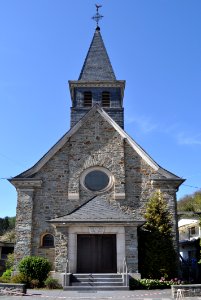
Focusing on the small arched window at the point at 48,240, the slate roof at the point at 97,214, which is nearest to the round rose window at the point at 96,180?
Result: the slate roof at the point at 97,214

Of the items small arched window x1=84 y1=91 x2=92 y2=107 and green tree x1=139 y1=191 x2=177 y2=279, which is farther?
small arched window x1=84 y1=91 x2=92 y2=107

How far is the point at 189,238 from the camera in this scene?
1296 inches

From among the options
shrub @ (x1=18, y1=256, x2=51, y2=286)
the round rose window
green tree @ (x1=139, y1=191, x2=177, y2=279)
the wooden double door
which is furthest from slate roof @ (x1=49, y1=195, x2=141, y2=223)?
shrub @ (x1=18, y1=256, x2=51, y2=286)

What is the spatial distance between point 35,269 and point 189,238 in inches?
751

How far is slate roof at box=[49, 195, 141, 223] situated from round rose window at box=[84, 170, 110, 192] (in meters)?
0.74

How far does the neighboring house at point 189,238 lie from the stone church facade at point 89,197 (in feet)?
25.2

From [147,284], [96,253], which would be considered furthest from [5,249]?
[147,284]

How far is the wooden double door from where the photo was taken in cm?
1944

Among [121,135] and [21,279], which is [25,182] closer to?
[21,279]

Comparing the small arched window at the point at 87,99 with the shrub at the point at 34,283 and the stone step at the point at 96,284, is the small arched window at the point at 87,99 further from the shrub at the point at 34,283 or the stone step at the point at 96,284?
the shrub at the point at 34,283

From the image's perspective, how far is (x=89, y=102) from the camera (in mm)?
27266

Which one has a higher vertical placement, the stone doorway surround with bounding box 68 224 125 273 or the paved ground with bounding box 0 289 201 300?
the stone doorway surround with bounding box 68 224 125 273

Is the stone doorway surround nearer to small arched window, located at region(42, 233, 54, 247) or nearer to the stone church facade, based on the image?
the stone church facade

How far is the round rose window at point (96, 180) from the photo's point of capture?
22219mm
